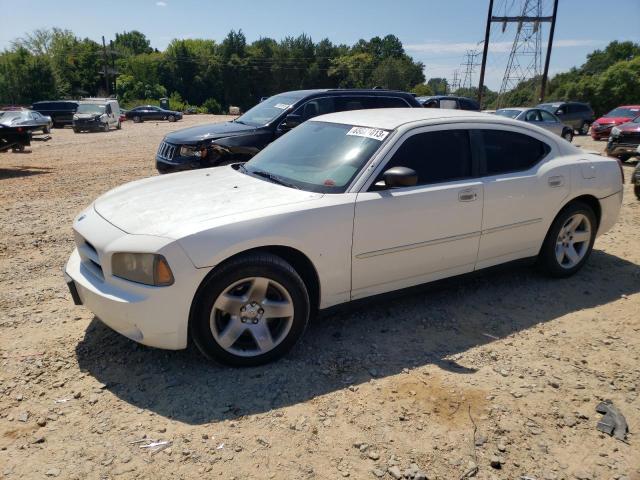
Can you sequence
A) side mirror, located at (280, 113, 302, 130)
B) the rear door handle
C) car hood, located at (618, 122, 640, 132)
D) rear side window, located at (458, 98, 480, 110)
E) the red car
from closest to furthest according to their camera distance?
the rear door handle < side mirror, located at (280, 113, 302, 130) < car hood, located at (618, 122, 640, 132) < rear side window, located at (458, 98, 480, 110) < the red car

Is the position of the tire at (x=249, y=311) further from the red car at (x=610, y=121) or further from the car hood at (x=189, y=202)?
the red car at (x=610, y=121)

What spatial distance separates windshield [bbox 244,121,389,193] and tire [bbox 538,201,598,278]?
81.7 inches

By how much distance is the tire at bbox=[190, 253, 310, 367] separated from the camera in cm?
305

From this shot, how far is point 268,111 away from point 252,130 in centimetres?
69

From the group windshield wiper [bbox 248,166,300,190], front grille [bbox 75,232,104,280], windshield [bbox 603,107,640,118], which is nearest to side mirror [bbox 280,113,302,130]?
windshield wiper [bbox 248,166,300,190]

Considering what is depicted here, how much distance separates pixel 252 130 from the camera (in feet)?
24.7

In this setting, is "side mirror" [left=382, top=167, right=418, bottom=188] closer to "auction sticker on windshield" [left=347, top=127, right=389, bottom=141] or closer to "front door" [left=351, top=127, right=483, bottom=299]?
"front door" [left=351, top=127, right=483, bottom=299]

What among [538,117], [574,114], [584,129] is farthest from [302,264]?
[584,129]

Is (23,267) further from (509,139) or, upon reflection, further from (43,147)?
(43,147)

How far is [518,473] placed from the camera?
2.46 metres

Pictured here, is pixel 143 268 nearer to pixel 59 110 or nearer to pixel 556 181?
pixel 556 181

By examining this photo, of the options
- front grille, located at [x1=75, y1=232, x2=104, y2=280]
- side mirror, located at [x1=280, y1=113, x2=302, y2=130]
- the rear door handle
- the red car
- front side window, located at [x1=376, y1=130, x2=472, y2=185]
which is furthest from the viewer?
the red car

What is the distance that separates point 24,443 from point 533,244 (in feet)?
13.6

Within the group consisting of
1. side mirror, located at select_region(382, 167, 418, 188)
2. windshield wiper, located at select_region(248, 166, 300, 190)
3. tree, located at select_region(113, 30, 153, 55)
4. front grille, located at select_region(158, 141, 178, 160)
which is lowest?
front grille, located at select_region(158, 141, 178, 160)
